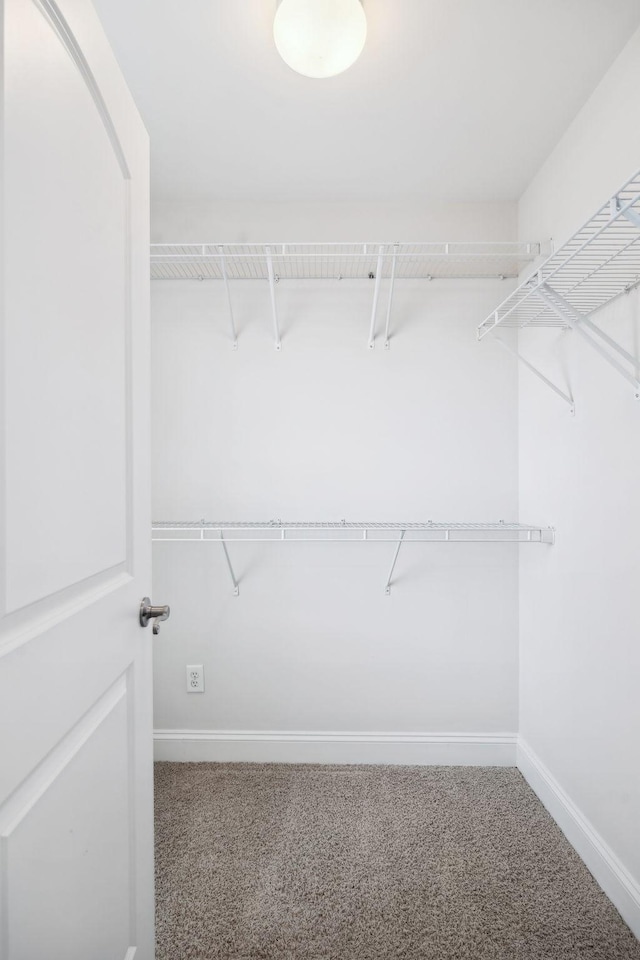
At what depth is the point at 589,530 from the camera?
165cm

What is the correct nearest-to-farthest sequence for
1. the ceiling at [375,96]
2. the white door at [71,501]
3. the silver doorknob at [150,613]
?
the white door at [71,501] < the silver doorknob at [150,613] < the ceiling at [375,96]

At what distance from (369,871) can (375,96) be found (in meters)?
2.42

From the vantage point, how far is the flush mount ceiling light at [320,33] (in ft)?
3.97

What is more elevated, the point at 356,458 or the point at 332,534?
the point at 356,458

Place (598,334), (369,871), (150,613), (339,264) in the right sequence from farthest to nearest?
(339,264) → (369,871) → (598,334) → (150,613)

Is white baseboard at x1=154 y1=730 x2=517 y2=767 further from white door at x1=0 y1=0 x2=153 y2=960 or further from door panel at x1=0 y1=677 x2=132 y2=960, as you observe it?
door panel at x1=0 y1=677 x2=132 y2=960

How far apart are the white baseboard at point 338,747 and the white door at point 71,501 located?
1.12 m

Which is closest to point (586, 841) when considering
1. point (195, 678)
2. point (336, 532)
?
point (336, 532)

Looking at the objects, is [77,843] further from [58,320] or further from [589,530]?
[589,530]

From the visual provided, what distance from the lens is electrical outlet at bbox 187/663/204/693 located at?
7.20 ft

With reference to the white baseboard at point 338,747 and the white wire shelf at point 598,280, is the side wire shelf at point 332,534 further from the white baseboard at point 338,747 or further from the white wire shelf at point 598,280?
the white wire shelf at point 598,280

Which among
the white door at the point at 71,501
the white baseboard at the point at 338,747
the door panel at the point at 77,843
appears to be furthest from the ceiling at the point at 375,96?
the white baseboard at the point at 338,747

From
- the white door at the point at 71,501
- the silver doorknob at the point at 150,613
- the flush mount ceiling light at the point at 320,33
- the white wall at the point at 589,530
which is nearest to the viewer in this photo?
the white door at the point at 71,501

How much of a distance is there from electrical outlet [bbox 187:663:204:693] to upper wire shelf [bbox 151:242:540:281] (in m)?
1.68
